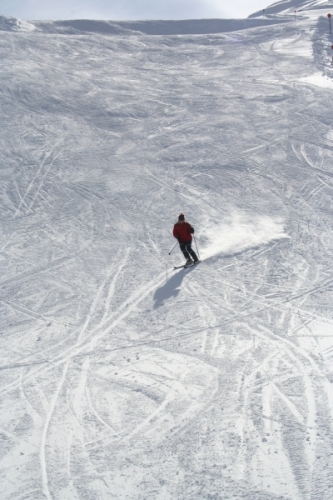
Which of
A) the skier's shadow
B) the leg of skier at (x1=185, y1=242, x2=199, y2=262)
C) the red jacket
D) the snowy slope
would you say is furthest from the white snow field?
the snowy slope

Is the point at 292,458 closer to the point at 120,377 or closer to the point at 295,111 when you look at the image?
the point at 120,377

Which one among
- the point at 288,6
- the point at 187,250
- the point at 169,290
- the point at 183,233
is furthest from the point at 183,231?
the point at 288,6

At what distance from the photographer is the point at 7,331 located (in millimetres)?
9484

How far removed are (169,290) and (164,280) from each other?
0.50 metres

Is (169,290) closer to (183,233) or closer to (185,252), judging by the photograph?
(185,252)

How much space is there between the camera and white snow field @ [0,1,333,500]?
6.38 meters

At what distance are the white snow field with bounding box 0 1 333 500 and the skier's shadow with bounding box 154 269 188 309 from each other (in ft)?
0.18

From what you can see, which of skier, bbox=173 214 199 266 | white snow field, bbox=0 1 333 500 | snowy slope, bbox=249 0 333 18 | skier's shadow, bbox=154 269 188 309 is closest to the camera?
white snow field, bbox=0 1 333 500

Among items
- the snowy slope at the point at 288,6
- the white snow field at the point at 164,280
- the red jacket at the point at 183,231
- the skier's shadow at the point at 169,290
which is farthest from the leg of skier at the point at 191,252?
the snowy slope at the point at 288,6

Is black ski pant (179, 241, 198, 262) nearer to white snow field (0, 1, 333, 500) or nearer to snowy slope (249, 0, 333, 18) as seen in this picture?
white snow field (0, 1, 333, 500)

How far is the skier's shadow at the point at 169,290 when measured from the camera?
33.4 ft

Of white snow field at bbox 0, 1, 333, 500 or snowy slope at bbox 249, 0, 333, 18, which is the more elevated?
snowy slope at bbox 249, 0, 333, 18

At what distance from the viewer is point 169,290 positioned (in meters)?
10.5

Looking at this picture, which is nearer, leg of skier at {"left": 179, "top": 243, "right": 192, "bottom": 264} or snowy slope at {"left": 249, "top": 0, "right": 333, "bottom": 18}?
leg of skier at {"left": 179, "top": 243, "right": 192, "bottom": 264}
